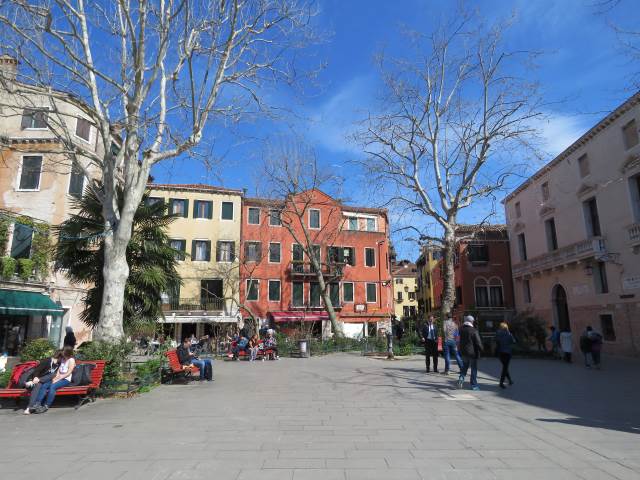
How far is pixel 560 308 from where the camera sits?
27.8 meters

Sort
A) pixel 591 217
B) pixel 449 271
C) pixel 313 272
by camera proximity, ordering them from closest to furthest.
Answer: pixel 449 271
pixel 591 217
pixel 313 272

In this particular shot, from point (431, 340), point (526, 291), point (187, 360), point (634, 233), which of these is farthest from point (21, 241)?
point (526, 291)

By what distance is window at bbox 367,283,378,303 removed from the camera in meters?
36.8

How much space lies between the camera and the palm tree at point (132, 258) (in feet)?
42.0

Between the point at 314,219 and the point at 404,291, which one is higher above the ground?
the point at 314,219

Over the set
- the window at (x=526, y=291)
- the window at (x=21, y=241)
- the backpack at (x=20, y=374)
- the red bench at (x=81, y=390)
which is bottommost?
the red bench at (x=81, y=390)

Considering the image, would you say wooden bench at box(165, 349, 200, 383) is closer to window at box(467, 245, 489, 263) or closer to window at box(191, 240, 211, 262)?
window at box(191, 240, 211, 262)

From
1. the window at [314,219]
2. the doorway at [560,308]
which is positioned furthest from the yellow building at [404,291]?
the doorway at [560,308]

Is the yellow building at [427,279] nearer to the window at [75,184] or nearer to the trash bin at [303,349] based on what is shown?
the trash bin at [303,349]

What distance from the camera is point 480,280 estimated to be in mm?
34625

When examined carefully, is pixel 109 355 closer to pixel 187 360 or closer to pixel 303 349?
pixel 187 360

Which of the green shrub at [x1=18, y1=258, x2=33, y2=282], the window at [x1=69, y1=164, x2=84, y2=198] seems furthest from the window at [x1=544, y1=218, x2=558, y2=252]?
the green shrub at [x1=18, y1=258, x2=33, y2=282]

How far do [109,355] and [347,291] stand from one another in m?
27.8

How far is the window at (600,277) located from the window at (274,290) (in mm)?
21307
